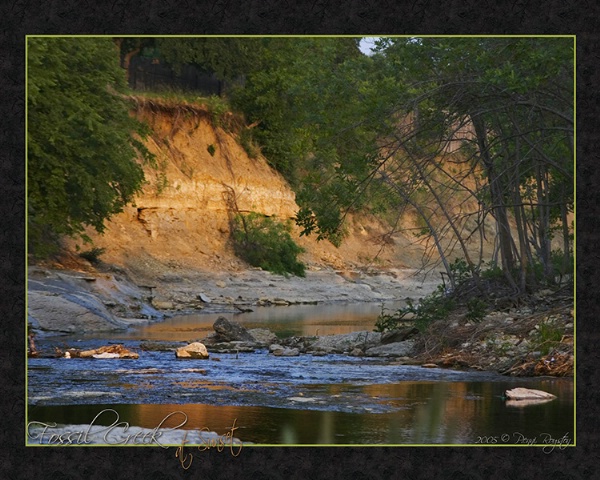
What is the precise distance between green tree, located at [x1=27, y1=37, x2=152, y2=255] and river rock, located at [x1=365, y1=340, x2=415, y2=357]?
13.8ft

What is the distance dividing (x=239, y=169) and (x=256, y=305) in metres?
6.36

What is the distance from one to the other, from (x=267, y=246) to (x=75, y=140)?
922 cm

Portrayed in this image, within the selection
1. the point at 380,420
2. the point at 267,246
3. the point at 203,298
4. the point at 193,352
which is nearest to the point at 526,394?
the point at 380,420

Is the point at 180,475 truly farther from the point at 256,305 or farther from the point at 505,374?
the point at 256,305

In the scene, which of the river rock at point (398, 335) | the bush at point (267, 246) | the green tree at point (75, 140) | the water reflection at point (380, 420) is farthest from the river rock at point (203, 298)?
the water reflection at point (380, 420)

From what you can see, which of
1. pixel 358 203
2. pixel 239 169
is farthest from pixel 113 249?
pixel 358 203

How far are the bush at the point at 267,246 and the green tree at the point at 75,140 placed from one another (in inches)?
192

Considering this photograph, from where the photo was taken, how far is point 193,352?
10.8 meters

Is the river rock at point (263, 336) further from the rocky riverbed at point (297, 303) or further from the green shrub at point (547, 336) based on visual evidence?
the green shrub at point (547, 336)

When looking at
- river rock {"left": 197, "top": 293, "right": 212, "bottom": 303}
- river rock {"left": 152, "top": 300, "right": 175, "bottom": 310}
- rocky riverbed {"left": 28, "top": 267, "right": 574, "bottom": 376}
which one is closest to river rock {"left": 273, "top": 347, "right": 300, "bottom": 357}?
rocky riverbed {"left": 28, "top": 267, "right": 574, "bottom": 376}

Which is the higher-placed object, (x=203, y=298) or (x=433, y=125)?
(x=433, y=125)
